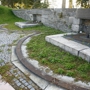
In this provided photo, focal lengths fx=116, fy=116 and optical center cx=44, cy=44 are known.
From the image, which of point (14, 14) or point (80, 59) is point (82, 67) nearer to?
point (80, 59)

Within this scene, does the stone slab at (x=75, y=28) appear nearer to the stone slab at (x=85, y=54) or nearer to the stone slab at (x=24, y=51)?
the stone slab at (x=85, y=54)

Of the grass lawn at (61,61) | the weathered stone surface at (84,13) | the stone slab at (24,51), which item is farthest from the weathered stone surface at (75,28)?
the stone slab at (24,51)

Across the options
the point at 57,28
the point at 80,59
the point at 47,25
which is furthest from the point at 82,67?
the point at 47,25

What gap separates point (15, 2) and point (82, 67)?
1950 centimetres

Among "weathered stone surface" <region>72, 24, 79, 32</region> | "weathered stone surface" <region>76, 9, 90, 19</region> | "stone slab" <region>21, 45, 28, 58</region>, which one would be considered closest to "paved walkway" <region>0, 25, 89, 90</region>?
"stone slab" <region>21, 45, 28, 58</region>

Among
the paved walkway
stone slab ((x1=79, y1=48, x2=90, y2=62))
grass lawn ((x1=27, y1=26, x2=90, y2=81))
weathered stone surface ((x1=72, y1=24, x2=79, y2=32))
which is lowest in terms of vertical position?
the paved walkway

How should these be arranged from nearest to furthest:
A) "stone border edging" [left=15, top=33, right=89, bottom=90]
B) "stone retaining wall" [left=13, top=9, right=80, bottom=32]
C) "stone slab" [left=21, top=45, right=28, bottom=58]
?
1. "stone border edging" [left=15, top=33, right=89, bottom=90]
2. "stone slab" [left=21, top=45, right=28, bottom=58]
3. "stone retaining wall" [left=13, top=9, right=80, bottom=32]

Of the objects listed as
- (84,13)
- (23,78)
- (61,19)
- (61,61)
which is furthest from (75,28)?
(23,78)

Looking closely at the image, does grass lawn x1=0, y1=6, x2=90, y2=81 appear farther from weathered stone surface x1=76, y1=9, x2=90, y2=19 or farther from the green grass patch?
weathered stone surface x1=76, y1=9, x2=90, y2=19

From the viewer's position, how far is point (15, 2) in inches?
765

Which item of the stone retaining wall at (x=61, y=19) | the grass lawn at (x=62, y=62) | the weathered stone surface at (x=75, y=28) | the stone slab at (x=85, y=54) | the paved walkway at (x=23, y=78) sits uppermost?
the stone retaining wall at (x=61, y=19)

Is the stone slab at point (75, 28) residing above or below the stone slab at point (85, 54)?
above

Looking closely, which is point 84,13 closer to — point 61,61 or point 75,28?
point 75,28

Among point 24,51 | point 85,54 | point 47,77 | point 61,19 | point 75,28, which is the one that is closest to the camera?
point 47,77
